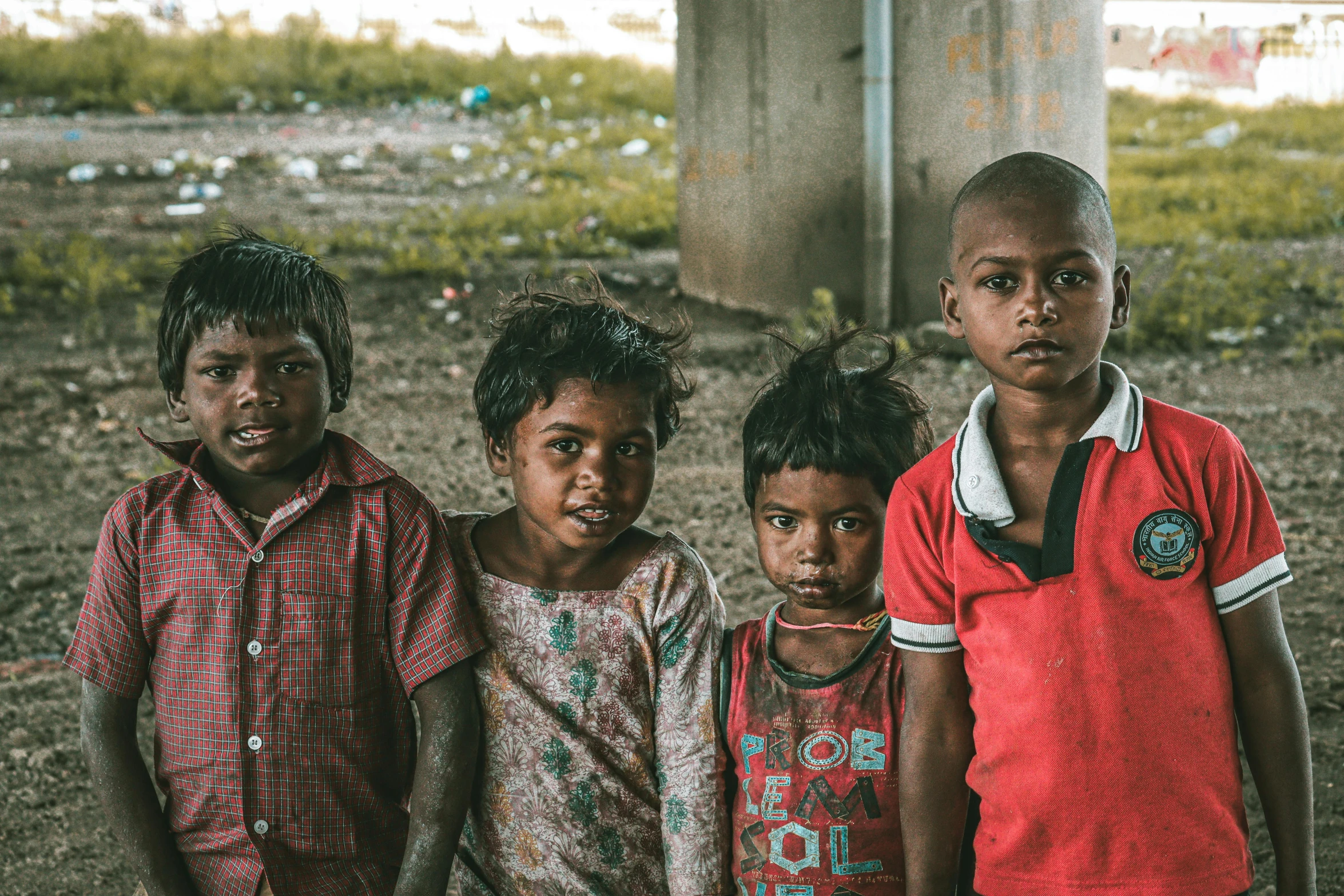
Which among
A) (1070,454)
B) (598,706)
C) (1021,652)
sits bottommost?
(598,706)

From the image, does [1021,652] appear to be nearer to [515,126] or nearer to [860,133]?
[860,133]

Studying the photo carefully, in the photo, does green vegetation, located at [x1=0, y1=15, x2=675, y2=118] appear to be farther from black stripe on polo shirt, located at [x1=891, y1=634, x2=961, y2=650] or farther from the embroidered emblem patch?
the embroidered emblem patch

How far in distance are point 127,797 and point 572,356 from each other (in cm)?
93

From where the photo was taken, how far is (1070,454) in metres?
1.72

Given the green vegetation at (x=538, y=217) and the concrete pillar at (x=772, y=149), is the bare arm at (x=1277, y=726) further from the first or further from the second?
the green vegetation at (x=538, y=217)

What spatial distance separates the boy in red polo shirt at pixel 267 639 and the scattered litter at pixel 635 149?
9.20m

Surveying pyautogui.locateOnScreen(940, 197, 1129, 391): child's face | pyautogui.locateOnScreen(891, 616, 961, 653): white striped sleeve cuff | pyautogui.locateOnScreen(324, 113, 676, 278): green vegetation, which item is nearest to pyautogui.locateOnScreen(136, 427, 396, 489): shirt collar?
pyautogui.locateOnScreen(891, 616, 961, 653): white striped sleeve cuff

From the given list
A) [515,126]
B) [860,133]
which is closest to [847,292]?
[860,133]

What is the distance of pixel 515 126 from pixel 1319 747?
10.3 metres

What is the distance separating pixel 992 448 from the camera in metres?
1.79

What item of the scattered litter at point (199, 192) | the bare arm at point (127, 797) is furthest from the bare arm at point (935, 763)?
the scattered litter at point (199, 192)

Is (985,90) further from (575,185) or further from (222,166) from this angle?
(222,166)

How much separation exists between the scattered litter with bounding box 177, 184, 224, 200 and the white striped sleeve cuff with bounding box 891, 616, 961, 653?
817cm

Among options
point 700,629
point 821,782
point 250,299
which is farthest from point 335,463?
point 821,782
